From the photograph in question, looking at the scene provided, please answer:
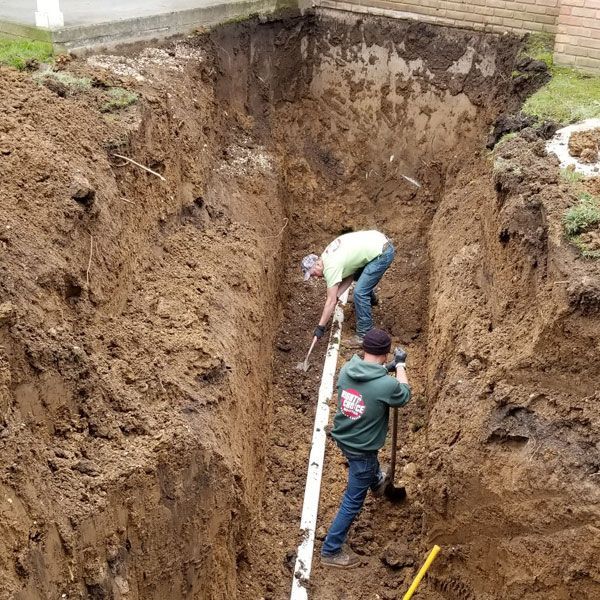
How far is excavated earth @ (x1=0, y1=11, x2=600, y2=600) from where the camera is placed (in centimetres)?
439

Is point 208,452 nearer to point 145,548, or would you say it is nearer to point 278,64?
point 145,548

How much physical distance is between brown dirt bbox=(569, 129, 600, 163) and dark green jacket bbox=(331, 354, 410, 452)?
9.37 ft

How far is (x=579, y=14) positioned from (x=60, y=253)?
22.5 feet

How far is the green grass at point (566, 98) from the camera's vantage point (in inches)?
304

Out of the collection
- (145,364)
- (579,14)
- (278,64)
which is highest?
(579,14)

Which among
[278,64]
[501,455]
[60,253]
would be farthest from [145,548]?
[278,64]

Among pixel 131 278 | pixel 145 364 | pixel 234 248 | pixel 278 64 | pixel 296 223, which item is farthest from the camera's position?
pixel 278 64

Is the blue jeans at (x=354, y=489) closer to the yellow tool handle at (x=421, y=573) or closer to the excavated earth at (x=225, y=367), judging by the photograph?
the excavated earth at (x=225, y=367)

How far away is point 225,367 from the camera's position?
5.83 m

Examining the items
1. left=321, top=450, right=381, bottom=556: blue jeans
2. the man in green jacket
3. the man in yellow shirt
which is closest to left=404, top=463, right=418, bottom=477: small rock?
the man in green jacket

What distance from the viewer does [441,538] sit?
5.48 meters

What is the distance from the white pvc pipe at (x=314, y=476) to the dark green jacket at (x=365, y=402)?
83 cm

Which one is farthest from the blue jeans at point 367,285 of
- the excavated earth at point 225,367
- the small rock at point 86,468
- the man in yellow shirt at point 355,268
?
the small rock at point 86,468

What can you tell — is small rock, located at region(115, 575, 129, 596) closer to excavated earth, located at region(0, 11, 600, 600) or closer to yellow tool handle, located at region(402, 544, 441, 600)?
excavated earth, located at region(0, 11, 600, 600)
